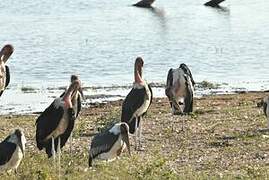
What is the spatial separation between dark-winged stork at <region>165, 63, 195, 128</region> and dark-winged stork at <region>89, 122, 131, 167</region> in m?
5.07

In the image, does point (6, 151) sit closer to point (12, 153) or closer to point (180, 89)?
point (12, 153)

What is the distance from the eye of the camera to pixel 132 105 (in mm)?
15609

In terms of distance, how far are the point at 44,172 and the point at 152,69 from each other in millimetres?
22652

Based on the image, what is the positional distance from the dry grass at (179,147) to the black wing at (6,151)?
0.71 feet

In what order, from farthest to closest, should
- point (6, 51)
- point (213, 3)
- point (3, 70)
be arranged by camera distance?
point (213, 3), point (6, 51), point (3, 70)

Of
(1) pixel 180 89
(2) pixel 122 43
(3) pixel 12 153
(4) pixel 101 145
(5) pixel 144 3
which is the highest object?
(3) pixel 12 153

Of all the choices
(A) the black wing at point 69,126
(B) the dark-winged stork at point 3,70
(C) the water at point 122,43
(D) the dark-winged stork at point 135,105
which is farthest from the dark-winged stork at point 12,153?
(C) the water at point 122,43

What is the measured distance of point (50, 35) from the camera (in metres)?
46.2

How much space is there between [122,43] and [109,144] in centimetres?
2984

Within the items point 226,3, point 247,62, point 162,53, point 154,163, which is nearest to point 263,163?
point 154,163

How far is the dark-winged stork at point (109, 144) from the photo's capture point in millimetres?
12992

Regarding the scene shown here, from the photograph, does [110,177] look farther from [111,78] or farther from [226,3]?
[226,3]

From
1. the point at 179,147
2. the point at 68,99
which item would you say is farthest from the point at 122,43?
the point at 68,99

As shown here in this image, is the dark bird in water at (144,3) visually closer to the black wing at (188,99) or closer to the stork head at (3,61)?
the black wing at (188,99)
